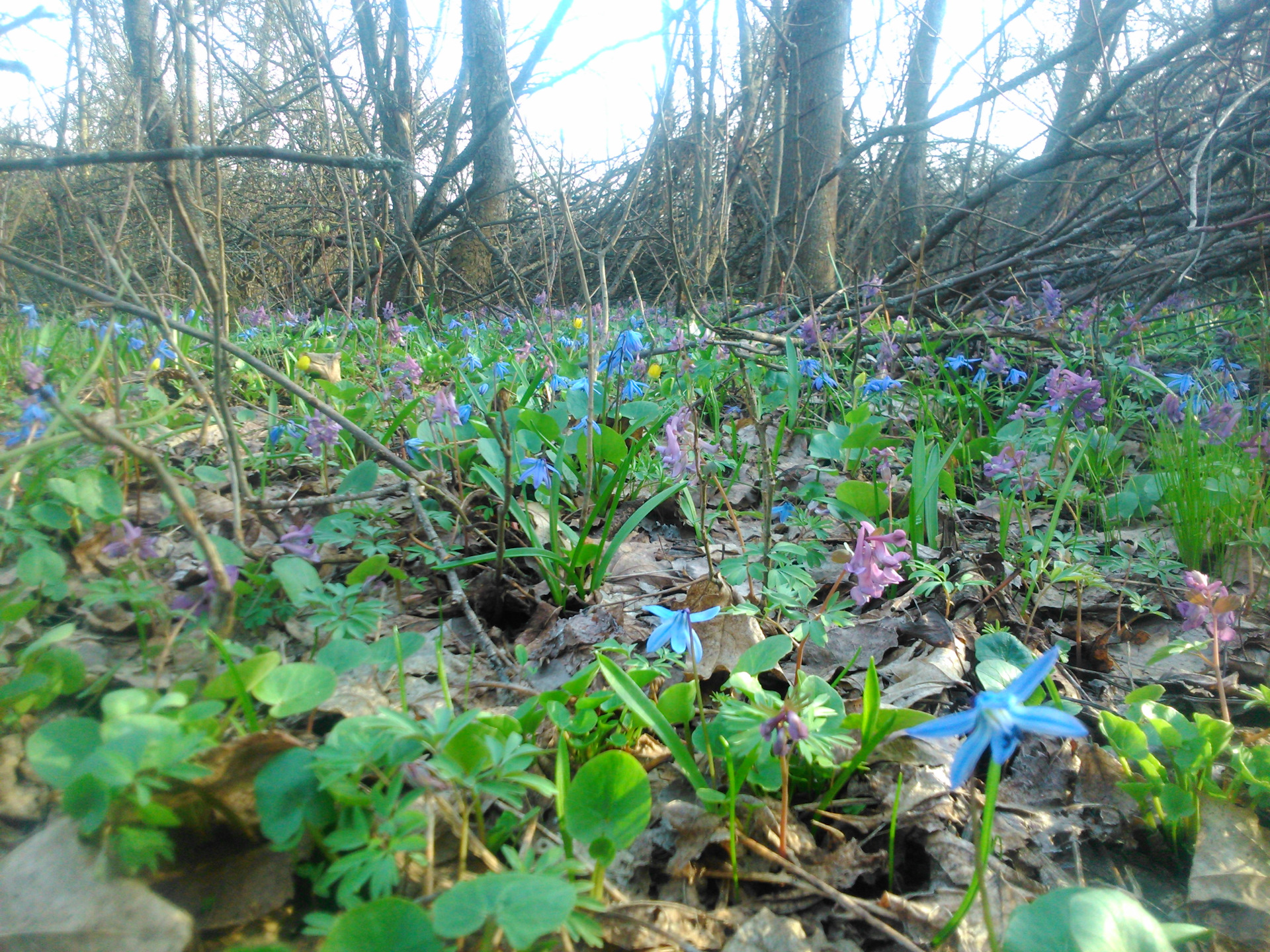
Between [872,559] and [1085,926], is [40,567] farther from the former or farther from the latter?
[1085,926]

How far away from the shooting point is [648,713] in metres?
0.95

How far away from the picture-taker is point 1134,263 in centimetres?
453

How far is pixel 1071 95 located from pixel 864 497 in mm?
9068

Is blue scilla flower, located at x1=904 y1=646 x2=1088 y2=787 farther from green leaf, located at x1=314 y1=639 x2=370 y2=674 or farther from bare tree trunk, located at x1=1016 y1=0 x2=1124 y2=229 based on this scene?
bare tree trunk, located at x1=1016 y1=0 x2=1124 y2=229

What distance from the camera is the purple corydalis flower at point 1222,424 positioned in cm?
190

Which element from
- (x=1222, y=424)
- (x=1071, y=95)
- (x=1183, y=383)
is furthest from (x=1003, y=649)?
(x=1071, y=95)

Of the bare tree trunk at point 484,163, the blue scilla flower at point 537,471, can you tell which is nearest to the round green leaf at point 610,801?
the blue scilla flower at point 537,471

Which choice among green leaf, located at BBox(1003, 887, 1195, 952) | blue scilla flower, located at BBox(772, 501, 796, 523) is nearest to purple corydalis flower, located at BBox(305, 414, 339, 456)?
blue scilla flower, located at BBox(772, 501, 796, 523)

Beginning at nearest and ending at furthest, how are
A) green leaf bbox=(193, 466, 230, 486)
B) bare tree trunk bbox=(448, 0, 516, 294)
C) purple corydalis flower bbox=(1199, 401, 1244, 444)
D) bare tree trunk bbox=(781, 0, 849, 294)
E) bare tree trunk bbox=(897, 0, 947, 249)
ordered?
green leaf bbox=(193, 466, 230, 486) → purple corydalis flower bbox=(1199, 401, 1244, 444) → bare tree trunk bbox=(448, 0, 516, 294) → bare tree trunk bbox=(781, 0, 849, 294) → bare tree trunk bbox=(897, 0, 947, 249)

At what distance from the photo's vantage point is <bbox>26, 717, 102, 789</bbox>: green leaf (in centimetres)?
69

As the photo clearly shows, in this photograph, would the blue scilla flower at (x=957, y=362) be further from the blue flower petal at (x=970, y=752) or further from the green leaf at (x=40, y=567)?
the green leaf at (x=40, y=567)

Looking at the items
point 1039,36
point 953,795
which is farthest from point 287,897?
point 1039,36

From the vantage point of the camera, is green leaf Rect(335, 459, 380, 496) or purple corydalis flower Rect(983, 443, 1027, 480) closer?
green leaf Rect(335, 459, 380, 496)

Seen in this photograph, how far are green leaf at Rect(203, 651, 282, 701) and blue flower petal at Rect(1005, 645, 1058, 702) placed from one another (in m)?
0.77
